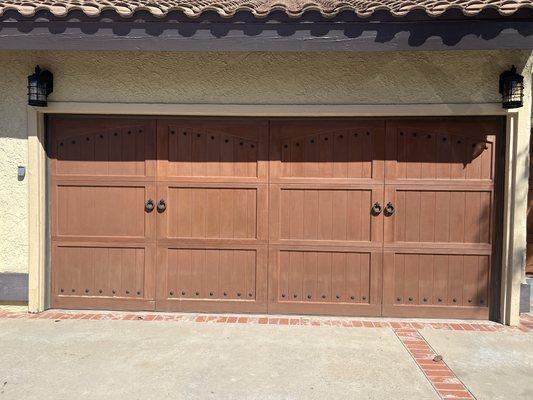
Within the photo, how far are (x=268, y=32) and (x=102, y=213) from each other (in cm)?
274

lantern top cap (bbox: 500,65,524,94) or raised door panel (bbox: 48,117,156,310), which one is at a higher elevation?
lantern top cap (bbox: 500,65,524,94)

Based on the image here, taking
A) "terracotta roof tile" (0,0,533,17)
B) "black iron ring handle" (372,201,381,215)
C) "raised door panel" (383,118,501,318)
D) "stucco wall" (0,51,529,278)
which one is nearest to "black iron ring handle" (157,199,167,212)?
"stucco wall" (0,51,529,278)

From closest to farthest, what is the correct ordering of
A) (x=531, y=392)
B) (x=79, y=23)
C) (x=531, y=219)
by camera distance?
→ (x=531, y=392) → (x=79, y=23) → (x=531, y=219)

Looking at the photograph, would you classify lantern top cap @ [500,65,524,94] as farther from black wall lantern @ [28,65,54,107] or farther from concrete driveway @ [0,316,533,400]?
black wall lantern @ [28,65,54,107]

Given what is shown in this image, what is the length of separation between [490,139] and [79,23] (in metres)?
4.33

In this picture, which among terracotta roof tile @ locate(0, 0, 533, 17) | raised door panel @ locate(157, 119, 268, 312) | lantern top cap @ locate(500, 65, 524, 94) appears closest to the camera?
terracotta roof tile @ locate(0, 0, 533, 17)

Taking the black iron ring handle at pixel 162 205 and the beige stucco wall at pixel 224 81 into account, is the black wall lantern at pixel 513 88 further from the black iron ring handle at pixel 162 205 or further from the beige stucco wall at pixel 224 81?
the black iron ring handle at pixel 162 205

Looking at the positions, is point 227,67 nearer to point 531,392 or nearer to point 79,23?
point 79,23

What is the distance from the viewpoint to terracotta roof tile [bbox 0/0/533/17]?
4465mm

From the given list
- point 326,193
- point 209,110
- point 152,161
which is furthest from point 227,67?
point 326,193

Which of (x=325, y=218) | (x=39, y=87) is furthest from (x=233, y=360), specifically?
(x=39, y=87)

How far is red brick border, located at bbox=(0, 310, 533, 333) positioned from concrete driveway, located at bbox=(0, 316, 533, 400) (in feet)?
0.33

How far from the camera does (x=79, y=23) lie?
4.78 m

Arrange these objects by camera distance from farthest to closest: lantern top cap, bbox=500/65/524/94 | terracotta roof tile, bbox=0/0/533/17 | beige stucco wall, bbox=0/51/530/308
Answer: beige stucco wall, bbox=0/51/530/308 → lantern top cap, bbox=500/65/524/94 → terracotta roof tile, bbox=0/0/533/17
